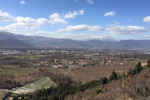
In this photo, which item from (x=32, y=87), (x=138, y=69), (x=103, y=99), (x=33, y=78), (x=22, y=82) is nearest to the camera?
(x=103, y=99)

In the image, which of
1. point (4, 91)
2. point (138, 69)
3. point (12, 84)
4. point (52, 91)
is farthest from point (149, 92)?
point (12, 84)

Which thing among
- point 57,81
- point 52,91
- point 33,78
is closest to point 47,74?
point 33,78

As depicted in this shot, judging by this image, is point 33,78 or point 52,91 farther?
point 33,78

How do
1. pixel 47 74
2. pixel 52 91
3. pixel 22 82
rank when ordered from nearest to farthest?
pixel 52 91, pixel 22 82, pixel 47 74

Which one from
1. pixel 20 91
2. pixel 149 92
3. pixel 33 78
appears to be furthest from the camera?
pixel 33 78

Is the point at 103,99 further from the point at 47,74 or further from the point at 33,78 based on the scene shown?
the point at 47,74

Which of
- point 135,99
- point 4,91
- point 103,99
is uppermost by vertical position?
point 135,99

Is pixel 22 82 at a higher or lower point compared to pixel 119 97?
lower

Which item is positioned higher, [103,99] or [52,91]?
[103,99]

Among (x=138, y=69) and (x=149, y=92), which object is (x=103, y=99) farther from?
(x=138, y=69)
